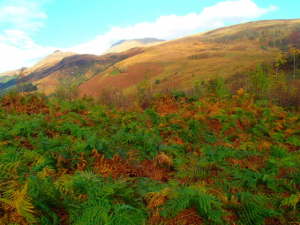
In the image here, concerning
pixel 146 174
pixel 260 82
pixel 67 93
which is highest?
pixel 146 174

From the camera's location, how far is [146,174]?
575 cm

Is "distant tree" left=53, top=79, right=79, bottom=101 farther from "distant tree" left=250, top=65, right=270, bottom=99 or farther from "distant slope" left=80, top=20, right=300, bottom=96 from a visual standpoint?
"distant slope" left=80, top=20, right=300, bottom=96

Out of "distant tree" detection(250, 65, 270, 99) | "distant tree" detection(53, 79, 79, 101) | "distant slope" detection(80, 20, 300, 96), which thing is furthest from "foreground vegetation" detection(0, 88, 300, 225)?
"distant slope" detection(80, 20, 300, 96)

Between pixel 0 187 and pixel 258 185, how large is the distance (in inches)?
196

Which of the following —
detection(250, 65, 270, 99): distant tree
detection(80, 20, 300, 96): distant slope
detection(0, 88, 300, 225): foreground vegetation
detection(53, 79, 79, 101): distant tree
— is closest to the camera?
detection(0, 88, 300, 225): foreground vegetation

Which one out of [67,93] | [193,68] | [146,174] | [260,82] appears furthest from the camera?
[193,68]

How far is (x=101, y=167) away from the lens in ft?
17.8

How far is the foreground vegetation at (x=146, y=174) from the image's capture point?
3.42 metres

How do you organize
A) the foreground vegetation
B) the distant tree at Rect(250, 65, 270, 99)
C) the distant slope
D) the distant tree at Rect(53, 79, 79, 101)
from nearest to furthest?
the foreground vegetation, the distant tree at Rect(250, 65, 270, 99), the distant tree at Rect(53, 79, 79, 101), the distant slope

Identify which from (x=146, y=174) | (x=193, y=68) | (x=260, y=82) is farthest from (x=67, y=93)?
(x=193, y=68)

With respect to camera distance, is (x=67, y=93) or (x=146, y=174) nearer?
(x=146, y=174)

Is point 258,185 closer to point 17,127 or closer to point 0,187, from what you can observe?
point 0,187

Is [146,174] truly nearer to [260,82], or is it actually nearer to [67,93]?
[260,82]

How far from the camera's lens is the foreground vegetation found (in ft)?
11.2
